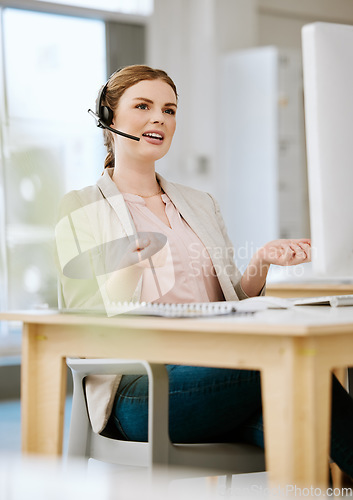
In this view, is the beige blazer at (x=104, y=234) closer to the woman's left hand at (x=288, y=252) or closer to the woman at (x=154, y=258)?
the woman at (x=154, y=258)

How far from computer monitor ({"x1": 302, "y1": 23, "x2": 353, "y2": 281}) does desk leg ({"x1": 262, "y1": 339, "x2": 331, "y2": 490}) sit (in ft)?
0.62

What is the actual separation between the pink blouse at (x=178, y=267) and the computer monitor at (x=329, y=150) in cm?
52

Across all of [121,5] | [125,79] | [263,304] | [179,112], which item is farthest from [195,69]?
[263,304]

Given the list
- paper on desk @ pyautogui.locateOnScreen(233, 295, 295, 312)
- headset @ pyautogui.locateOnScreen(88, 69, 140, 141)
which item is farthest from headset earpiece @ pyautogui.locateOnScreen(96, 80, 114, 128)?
paper on desk @ pyautogui.locateOnScreen(233, 295, 295, 312)

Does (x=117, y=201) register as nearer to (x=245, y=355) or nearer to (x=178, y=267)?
(x=178, y=267)

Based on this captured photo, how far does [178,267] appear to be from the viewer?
5.55 feet

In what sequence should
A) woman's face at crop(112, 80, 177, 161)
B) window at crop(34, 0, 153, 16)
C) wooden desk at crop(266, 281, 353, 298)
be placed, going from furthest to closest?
window at crop(34, 0, 153, 16)
wooden desk at crop(266, 281, 353, 298)
woman's face at crop(112, 80, 177, 161)

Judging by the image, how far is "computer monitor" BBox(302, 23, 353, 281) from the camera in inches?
46.9

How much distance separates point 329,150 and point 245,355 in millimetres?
358

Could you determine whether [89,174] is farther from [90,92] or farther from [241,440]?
[241,440]

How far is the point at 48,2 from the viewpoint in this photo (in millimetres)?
4652

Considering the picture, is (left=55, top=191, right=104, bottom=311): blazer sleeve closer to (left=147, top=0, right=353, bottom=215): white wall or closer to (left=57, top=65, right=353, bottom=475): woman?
A: (left=57, top=65, right=353, bottom=475): woman

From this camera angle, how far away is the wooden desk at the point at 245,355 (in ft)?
3.47

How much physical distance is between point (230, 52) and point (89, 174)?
52.9 inches
